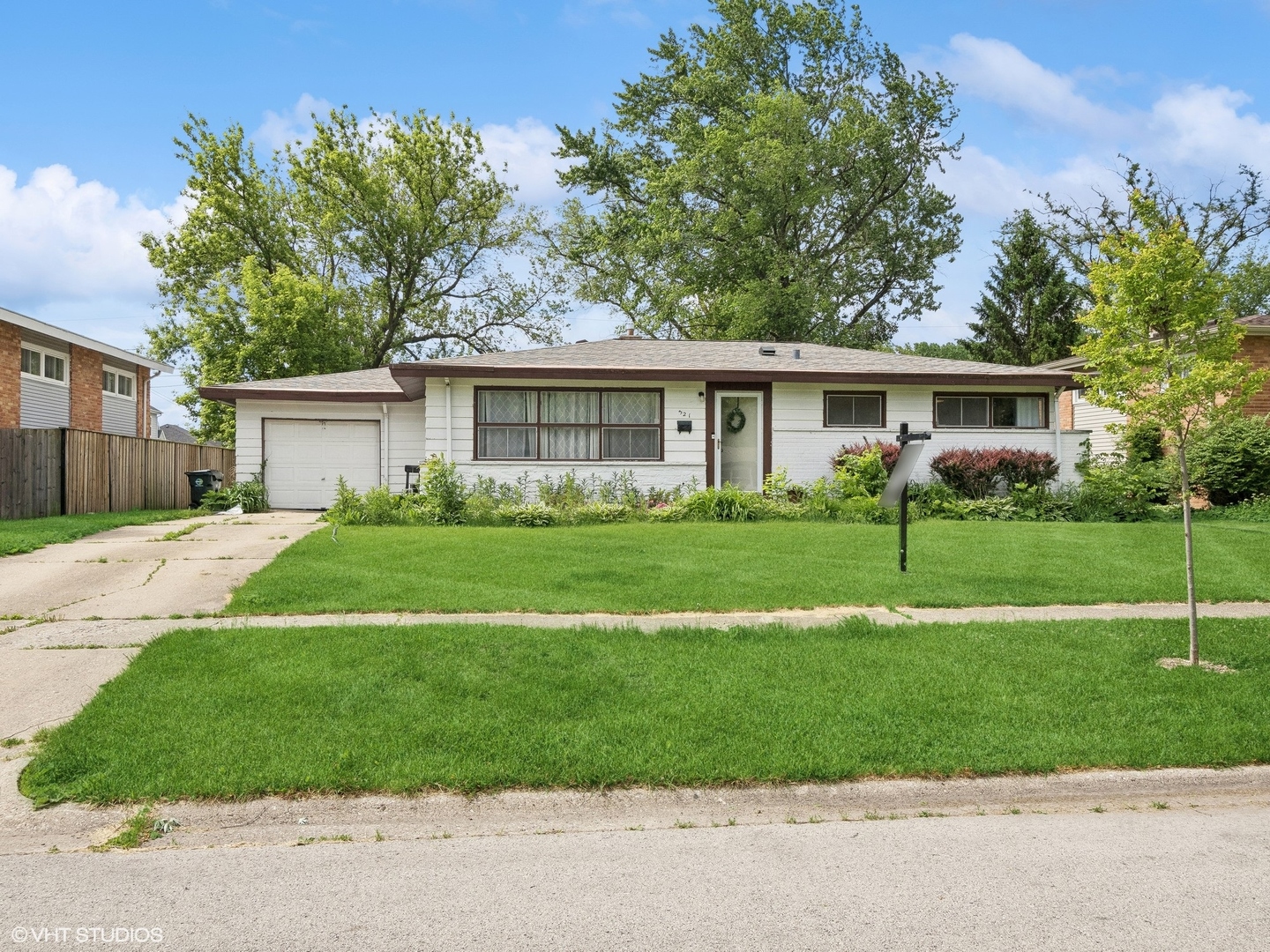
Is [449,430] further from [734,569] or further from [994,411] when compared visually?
[994,411]

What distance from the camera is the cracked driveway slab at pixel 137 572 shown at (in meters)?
7.98

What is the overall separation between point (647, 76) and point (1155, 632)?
109 feet

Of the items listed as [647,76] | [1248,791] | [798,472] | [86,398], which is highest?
[647,76]

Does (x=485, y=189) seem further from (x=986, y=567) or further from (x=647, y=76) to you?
(x=986, y=567)

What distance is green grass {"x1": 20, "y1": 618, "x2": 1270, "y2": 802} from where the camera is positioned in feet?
13.8

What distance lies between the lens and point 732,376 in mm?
17531

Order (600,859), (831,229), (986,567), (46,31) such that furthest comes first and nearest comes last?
1. (831,229)
2. (46,31)
3. (986,567)
4. (600,859)

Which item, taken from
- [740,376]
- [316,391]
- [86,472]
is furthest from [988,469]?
[86,472]

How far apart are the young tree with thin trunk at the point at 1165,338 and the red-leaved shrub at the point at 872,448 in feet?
34.6

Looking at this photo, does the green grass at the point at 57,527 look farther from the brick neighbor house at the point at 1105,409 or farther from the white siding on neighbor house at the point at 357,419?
the brick neighbor house at the point at 1105,409

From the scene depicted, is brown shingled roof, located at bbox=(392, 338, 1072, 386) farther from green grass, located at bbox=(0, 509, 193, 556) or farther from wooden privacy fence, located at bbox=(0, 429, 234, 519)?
wooden privacy fence, located at bbox=(0, 429, 234, 519)

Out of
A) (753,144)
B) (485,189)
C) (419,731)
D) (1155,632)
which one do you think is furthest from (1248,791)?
(485,189)

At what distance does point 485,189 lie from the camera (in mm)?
34094

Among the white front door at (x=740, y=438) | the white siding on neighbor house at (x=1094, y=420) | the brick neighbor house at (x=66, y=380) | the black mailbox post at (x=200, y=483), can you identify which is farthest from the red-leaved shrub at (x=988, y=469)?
the brick neighbor house at (x=66, y=380)
